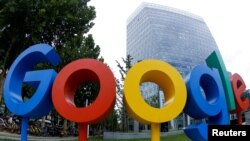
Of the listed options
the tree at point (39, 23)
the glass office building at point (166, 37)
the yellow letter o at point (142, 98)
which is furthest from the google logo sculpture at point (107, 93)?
the glass office building at point (166, 37)

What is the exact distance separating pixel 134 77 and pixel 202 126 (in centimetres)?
311

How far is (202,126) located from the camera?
14453 millimetres

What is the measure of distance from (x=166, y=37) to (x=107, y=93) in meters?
77.8

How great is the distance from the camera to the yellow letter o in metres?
13.5

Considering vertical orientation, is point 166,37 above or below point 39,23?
above

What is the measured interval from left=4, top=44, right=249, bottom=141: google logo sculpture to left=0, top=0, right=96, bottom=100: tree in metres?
9.57

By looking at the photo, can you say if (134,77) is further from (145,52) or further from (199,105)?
(145,52)

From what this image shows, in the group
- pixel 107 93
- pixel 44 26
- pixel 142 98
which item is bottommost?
pixel 142 98

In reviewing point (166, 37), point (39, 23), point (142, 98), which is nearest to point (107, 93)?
point (142, 98)

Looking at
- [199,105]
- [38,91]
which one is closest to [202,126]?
[199,105]

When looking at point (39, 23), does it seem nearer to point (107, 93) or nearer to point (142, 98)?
point (107, 93)

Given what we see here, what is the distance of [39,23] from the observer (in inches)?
968

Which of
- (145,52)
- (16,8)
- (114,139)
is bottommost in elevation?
(114,139)

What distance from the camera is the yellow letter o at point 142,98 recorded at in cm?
1355
